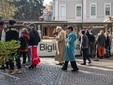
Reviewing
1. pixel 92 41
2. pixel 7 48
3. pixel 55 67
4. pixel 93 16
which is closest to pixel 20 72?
pixel 55 67

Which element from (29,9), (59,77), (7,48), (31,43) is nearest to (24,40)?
(31,43)

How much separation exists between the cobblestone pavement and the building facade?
1662 inches

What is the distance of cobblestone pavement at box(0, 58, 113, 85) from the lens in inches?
439

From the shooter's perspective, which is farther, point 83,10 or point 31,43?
point 83,10

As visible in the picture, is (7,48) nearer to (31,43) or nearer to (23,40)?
(23,40)

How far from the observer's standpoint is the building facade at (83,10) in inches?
2253

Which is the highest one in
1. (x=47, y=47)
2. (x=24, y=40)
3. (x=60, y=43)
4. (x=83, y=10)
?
(x=83, y=10)

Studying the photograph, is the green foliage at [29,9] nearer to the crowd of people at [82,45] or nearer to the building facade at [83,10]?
the building facade at [83,10]

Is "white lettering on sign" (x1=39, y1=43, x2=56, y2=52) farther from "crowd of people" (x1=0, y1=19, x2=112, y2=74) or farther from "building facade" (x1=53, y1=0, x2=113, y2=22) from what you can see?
"building facade" (x1=53, y1=0, x2=113, y2=22)

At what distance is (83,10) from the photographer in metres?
57.5

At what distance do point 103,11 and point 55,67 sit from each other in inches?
1704

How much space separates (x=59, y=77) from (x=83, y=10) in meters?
45.7

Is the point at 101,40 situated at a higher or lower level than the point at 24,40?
lower

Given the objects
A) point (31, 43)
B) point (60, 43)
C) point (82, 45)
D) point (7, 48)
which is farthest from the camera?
point (82, 45)
